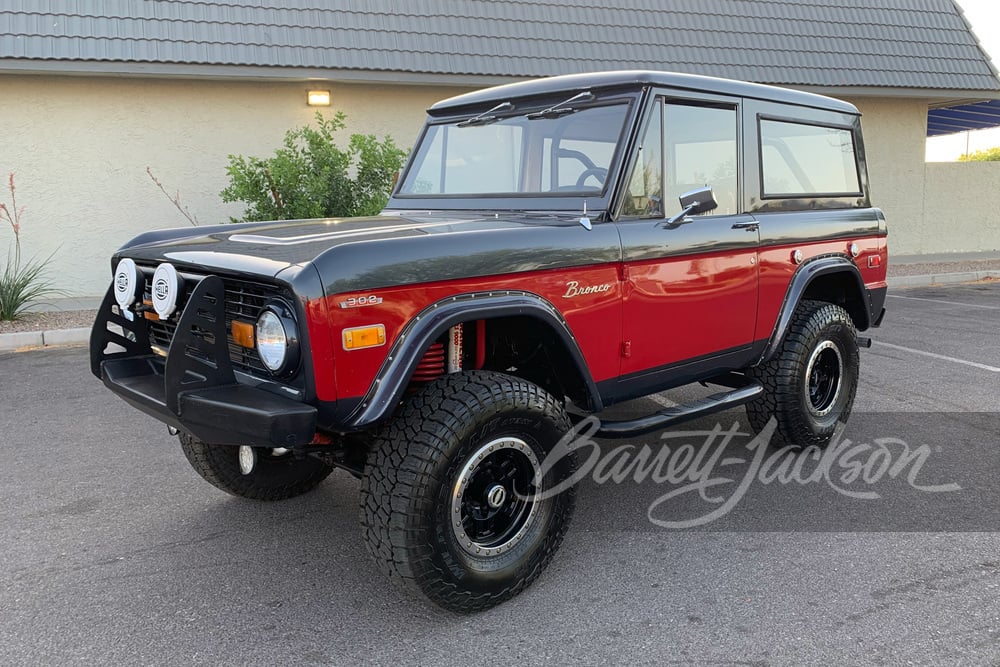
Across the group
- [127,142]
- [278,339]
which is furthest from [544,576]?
[127,142]

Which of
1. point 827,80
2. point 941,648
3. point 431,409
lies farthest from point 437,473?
point 827,80

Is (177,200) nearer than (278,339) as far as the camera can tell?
No

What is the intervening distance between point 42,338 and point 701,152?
6.79 metres

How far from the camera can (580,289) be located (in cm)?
314

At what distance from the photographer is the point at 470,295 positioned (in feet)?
9.24

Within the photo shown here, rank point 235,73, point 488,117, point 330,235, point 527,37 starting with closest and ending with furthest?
1. point 330,235
2. point 488,117
3. point 235,73
4. point 527,37

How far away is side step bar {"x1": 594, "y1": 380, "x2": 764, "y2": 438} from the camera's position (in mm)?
3342

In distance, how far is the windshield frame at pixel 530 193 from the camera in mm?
3391

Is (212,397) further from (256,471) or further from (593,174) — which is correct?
(593,174)

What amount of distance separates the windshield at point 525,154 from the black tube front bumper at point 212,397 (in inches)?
62.6

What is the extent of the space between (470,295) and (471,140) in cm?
144

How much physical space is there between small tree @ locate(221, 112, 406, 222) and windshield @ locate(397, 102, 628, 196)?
15.0 ft

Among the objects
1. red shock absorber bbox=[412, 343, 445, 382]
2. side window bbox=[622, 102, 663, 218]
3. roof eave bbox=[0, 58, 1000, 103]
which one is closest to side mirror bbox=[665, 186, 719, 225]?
side window bbox=[622, 102, 663, 218]

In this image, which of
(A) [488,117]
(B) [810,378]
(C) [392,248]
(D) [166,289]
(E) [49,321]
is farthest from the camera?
(E) [49,321]
